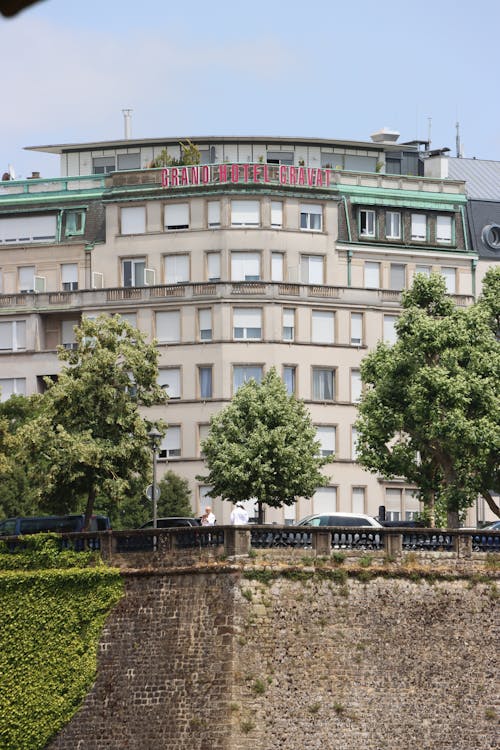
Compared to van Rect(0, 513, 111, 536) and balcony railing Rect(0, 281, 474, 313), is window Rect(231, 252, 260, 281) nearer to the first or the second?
balcony railing Rect(0, 281, 474, 313)

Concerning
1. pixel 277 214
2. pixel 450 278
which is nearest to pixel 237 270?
pixel 277 214

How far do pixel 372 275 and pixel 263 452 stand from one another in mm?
33440

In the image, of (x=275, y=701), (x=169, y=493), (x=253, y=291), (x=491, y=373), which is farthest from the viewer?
(x=253, y=291)

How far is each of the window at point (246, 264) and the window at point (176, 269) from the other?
2.95m

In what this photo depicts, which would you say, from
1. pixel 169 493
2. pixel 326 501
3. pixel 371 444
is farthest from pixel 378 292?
pixel 371 444

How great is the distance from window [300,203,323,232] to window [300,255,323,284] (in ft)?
5.87

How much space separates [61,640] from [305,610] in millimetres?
6391

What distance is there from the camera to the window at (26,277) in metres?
95.2

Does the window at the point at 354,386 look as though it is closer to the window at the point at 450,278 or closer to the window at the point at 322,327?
the window at the point at 322,327

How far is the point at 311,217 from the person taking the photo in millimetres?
93438

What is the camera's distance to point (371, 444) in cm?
5566

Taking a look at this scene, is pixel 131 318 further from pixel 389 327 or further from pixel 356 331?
pixel 389 327

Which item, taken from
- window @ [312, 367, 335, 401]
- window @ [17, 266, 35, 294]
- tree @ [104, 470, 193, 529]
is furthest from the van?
window @ [17, 266, 35, 294]

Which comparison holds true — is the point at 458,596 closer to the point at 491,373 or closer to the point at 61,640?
the point at 61,640
